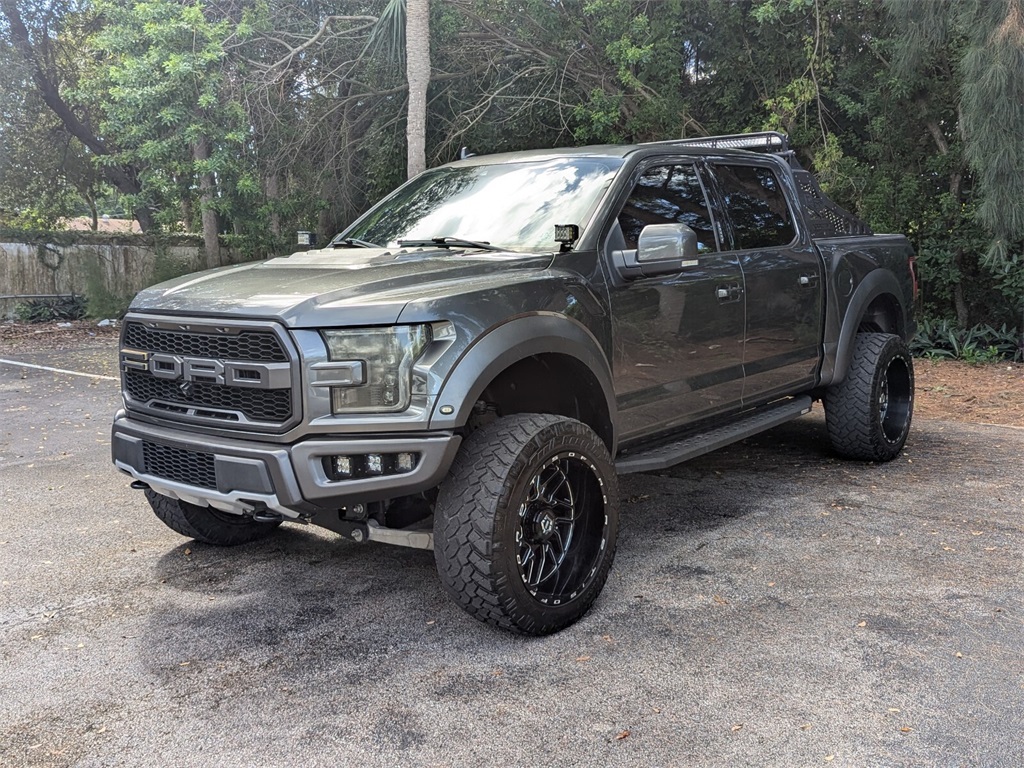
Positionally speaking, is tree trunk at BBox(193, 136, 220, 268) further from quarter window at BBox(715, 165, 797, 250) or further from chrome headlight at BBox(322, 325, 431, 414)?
chrome headlight at BBox(322, 325, 431, 414)

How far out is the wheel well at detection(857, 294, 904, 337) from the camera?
659 centimetres

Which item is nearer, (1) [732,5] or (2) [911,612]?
(2) [911,612]

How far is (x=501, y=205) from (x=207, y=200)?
11.4 metres

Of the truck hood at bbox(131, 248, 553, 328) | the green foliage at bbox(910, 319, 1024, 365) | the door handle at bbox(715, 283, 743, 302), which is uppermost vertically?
the truck hood at bbox(131, 248, 553, 328)

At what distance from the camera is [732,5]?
12.6 m

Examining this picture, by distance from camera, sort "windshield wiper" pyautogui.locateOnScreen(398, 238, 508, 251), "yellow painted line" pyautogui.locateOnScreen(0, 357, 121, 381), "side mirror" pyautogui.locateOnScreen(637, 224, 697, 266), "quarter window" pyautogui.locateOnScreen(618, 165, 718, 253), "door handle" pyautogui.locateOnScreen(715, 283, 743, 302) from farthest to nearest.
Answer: "yellow painted line" pyautogui.locateOnScreen(0, 357, 121, 381)
"door handle" pyautogui.locateOnScreen(715, 283, 743, 302)
"quarter window" pyautogui.locateOnScreen(618, 165, 718, 253)
"windshield wiper" pyautogui.locateOnScreen(398, 238, 508, 251)
"side mirror" pyautogui.locateOnScreen(637, 224, 697, 266)

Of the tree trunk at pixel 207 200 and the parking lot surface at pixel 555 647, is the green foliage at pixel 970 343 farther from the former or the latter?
the tree trunk at pixel 207 200

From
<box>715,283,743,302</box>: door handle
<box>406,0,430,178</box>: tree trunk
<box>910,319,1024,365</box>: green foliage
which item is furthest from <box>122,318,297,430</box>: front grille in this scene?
<box>910,319,1024,365</box>: green foliage

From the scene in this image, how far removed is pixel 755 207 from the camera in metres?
5.54

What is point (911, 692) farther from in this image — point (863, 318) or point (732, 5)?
point (732, 5)

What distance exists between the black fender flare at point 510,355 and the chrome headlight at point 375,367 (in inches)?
5.7

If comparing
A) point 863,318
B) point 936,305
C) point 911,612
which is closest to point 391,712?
point 911,612

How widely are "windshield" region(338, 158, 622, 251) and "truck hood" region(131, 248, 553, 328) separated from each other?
10.6 inches

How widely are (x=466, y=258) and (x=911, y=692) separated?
2.40 m
